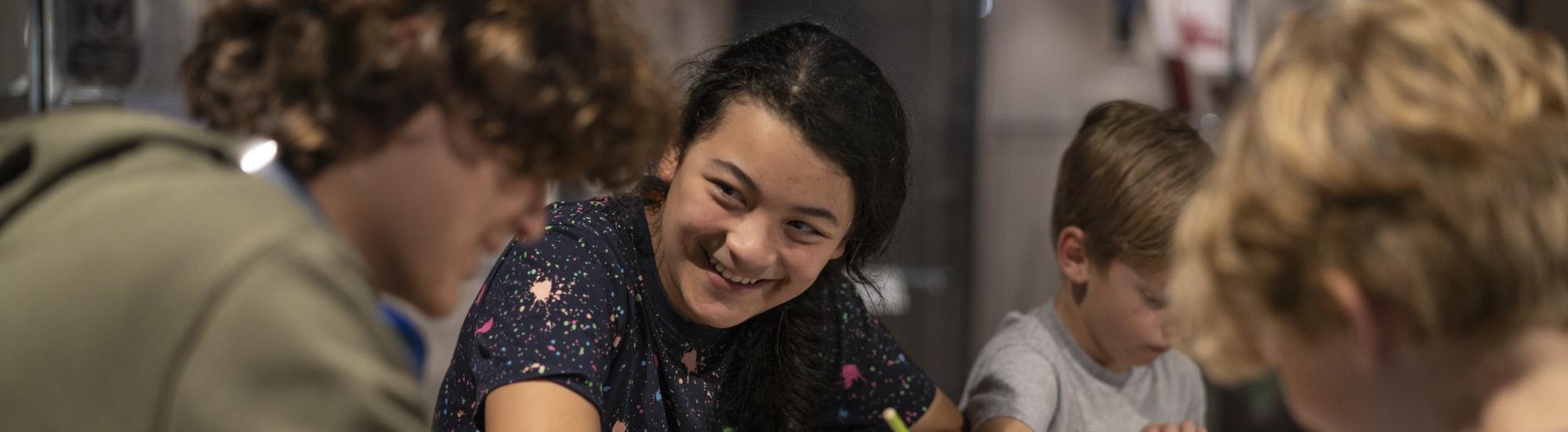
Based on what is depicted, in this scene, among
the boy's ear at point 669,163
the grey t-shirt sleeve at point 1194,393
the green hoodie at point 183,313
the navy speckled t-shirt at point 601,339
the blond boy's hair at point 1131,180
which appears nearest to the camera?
the green hoodie at point 183,313

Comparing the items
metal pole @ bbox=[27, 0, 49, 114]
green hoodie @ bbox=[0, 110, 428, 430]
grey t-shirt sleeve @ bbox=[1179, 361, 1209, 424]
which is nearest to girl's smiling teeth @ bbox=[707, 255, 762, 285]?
green hoodie @ bbox=[0, 110, 428, 430]

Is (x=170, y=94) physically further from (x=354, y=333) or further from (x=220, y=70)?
(x=354, y=333)

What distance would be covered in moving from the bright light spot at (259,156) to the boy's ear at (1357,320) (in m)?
0.52

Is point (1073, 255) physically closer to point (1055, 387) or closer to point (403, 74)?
point (1055, 387)

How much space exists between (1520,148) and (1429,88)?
2.1 inches

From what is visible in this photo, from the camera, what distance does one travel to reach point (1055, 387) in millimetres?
1370

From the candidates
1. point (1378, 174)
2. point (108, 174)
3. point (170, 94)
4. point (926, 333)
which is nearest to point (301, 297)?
point (108, 174)

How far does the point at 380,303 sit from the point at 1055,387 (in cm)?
85

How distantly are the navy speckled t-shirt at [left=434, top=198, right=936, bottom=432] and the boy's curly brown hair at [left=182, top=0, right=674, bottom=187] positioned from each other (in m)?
0.36

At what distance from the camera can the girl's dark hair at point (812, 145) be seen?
1155 millimetres

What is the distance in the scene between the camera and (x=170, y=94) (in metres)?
1.70

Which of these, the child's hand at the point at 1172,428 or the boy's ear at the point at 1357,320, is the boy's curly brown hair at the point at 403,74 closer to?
the boy's ear at the point at 1357,320

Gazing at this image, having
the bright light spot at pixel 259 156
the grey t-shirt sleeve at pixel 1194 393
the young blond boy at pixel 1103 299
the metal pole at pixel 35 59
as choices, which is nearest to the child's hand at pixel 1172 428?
the young blond boy at pixel 1103 299

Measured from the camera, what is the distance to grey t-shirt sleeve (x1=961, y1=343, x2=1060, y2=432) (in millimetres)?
1326
